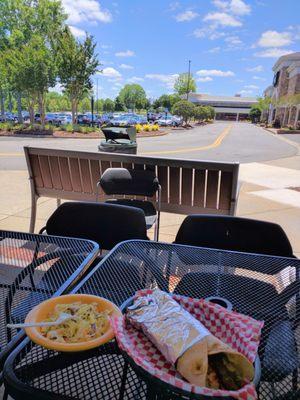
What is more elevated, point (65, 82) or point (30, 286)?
point (65, 82)

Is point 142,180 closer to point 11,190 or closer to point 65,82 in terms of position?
point 11,190

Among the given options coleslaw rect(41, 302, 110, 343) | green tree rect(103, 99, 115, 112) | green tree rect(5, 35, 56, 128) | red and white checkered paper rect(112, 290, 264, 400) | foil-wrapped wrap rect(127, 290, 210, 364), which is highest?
green tree rect(5, 35, 56, 128)

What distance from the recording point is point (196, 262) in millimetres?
1872

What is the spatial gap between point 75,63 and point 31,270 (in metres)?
25.2

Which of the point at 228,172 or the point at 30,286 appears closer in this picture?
the point at 30,286

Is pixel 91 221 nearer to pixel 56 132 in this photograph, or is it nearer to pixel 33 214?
pixel 33 214

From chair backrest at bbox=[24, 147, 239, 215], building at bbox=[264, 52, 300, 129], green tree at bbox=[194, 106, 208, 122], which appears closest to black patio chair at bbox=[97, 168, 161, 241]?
chair backrest at bbox=[24, 147, 239, 215]

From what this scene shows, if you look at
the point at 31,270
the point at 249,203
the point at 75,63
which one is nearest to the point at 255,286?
the point at 31,270

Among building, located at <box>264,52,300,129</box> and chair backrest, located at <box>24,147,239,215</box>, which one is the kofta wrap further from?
building, located at <box>264,52,300,129</box>

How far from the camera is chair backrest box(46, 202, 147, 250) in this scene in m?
2.50

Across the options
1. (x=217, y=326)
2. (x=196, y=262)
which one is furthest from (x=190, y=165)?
(x=217, y=326)

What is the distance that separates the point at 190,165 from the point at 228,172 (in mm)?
430

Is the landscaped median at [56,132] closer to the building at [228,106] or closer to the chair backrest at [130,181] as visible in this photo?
the chair backrest at [130,181]

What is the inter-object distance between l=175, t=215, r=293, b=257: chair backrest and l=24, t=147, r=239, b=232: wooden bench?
129 cm
